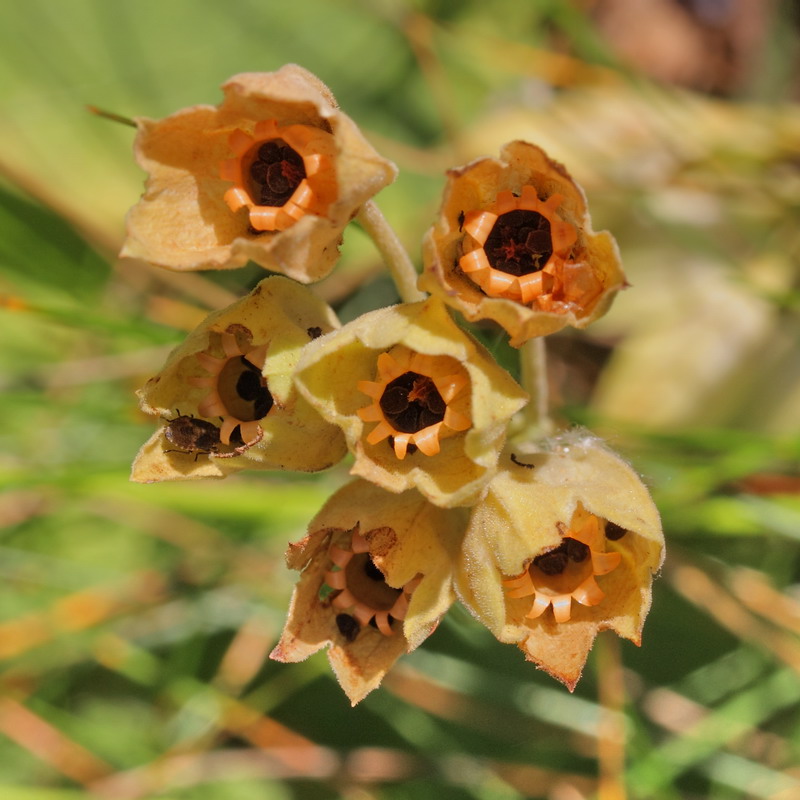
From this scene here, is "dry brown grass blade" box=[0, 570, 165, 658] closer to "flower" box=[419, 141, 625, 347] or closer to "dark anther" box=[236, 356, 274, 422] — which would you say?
"dark anther" box=[236, 356, 274, 422]

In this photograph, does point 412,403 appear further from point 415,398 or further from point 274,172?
point 274,172

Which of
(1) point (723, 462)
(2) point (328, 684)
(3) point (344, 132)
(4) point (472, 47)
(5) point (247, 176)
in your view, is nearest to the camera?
(3) point (344, 132)

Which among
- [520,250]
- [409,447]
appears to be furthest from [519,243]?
[409,447]

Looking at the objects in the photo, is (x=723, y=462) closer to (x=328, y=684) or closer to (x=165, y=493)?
(x=328, y=684)

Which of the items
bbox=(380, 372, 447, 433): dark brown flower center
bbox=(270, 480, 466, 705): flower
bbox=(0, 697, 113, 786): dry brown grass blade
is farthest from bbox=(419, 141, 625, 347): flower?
bbox=(0, 697, 113, 786): dry brown grass blade

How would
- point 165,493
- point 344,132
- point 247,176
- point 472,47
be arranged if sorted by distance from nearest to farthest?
point 344,132 → point 247,176 → point 165,493 → point 472,47

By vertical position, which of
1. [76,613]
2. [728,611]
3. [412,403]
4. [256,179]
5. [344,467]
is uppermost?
[256,179]

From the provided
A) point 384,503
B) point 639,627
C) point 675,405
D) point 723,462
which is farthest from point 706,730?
point 384,503
